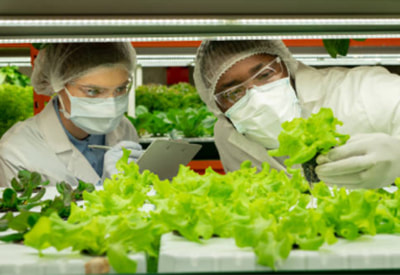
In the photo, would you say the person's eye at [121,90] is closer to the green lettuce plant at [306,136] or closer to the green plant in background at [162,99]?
the green lettuce plant at [306,136]

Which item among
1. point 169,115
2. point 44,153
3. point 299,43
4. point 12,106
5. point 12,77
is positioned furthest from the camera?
point 12,77

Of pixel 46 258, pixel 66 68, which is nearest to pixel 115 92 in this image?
pixel 66 68

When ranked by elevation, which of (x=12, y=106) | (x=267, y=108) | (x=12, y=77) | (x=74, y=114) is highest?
(x=267, y=108)

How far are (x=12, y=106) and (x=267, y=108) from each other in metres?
2.06

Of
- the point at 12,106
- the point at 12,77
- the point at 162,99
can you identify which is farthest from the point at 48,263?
the point at 12,77

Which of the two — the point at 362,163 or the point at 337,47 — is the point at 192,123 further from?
the point at 362,163

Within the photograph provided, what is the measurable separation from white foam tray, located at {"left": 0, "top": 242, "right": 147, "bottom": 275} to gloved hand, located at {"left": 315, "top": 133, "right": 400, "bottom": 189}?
63 cm

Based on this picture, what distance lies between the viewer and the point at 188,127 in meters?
3.85

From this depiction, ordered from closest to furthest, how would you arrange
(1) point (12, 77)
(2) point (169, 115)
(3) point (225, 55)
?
(3) point (225, 55) → (2) point (169, 115) → (1) point (12, 77)

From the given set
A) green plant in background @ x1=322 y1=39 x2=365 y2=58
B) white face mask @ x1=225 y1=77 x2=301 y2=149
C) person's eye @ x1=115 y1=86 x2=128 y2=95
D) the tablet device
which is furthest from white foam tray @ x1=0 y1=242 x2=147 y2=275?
person's eye @ x1=115 y1=86 x2=128 y2=95

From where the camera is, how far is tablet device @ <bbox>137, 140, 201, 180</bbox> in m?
1.79

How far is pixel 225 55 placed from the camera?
83.7 inches

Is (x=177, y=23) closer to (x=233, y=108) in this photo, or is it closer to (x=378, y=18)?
(x=378, y=18)

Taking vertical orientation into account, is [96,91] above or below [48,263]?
below
